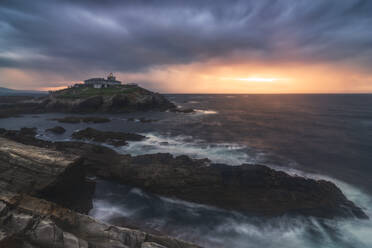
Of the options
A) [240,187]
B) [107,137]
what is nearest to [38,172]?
[240,187]

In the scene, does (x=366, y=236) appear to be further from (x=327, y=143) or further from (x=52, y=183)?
(x=327, y=143)

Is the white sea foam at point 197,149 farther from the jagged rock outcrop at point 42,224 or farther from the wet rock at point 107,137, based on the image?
the jagged rock outcrop at point 42,224

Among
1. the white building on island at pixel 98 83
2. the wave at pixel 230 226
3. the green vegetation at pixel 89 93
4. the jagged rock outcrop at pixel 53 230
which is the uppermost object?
the white building on island at pixel 98 83

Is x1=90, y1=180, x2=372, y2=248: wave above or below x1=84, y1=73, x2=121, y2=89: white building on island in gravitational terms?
below

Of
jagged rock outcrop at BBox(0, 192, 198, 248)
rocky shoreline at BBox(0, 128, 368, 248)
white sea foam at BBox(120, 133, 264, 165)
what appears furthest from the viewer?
white sea foam at BBox(120, 133, 264, 165)

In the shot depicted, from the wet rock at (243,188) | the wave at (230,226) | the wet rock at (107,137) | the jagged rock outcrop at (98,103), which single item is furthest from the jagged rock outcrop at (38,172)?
the jagged rock outcrop at (98,103)

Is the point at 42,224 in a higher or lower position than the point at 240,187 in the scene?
higher

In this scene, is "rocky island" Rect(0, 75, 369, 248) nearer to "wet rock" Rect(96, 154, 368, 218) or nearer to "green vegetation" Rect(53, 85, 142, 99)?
"wet rock" Rect(96, 154, 368, 218)

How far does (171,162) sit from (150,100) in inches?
2261

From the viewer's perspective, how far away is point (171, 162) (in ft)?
51.1

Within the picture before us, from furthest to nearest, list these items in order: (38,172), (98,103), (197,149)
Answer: (98,103), (197,149), (38,172)

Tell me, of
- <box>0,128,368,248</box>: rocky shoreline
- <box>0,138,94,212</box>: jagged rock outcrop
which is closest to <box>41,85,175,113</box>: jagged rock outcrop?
<box>0,128,368,248</box>: rocky shoreline

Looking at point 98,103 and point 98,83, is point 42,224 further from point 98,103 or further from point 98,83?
point 98,83

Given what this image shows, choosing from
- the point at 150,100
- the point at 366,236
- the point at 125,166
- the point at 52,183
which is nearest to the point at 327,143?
the point at 366,236
